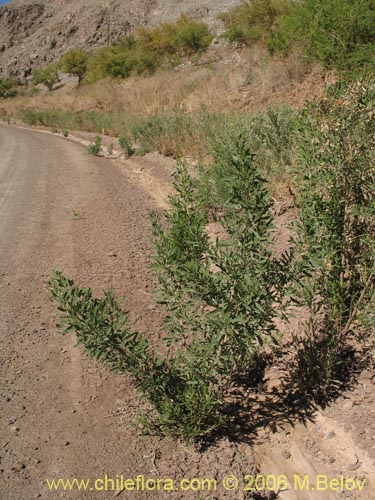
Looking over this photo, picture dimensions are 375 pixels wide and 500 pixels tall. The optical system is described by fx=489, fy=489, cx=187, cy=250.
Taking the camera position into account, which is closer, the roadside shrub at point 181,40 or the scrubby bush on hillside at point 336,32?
the scrubby bush on hillside at point 336,32

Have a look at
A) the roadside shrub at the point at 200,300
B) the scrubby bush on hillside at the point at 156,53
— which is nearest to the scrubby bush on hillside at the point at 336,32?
the roadside shrub at the point at 200,300

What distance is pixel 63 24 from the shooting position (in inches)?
2483

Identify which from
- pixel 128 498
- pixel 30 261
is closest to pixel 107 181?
pixel 30 261

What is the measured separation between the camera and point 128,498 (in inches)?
105

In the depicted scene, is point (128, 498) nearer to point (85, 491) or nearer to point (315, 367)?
point (85, 491)

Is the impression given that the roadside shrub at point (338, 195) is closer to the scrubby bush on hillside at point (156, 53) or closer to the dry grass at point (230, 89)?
the dry grass at point (230, 89)

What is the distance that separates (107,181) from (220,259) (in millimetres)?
7469

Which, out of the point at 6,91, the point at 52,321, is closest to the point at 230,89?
the point at 52,321

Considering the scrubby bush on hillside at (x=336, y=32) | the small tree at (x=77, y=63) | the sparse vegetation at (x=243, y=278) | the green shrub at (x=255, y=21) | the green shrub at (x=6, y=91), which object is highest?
the sparse vegetation at (x=243, y=278)

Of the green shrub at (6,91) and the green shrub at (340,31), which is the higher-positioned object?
the green shrub at (340,31)

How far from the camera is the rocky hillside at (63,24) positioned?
5722 centimetres

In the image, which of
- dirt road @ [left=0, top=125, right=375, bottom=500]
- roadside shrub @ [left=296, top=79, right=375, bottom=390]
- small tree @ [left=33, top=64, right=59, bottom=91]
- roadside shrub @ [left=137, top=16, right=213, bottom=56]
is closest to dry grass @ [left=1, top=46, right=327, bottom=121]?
dirt road @ [left=0, top=125, right=375, bottom=500]

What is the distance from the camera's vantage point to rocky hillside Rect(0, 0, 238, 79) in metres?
57.2

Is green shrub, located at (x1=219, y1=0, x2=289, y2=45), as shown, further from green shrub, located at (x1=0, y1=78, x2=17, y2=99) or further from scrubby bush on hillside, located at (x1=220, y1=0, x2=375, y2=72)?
green shrub, located at (x1=0, y1=78, x2=17, y2=99)
